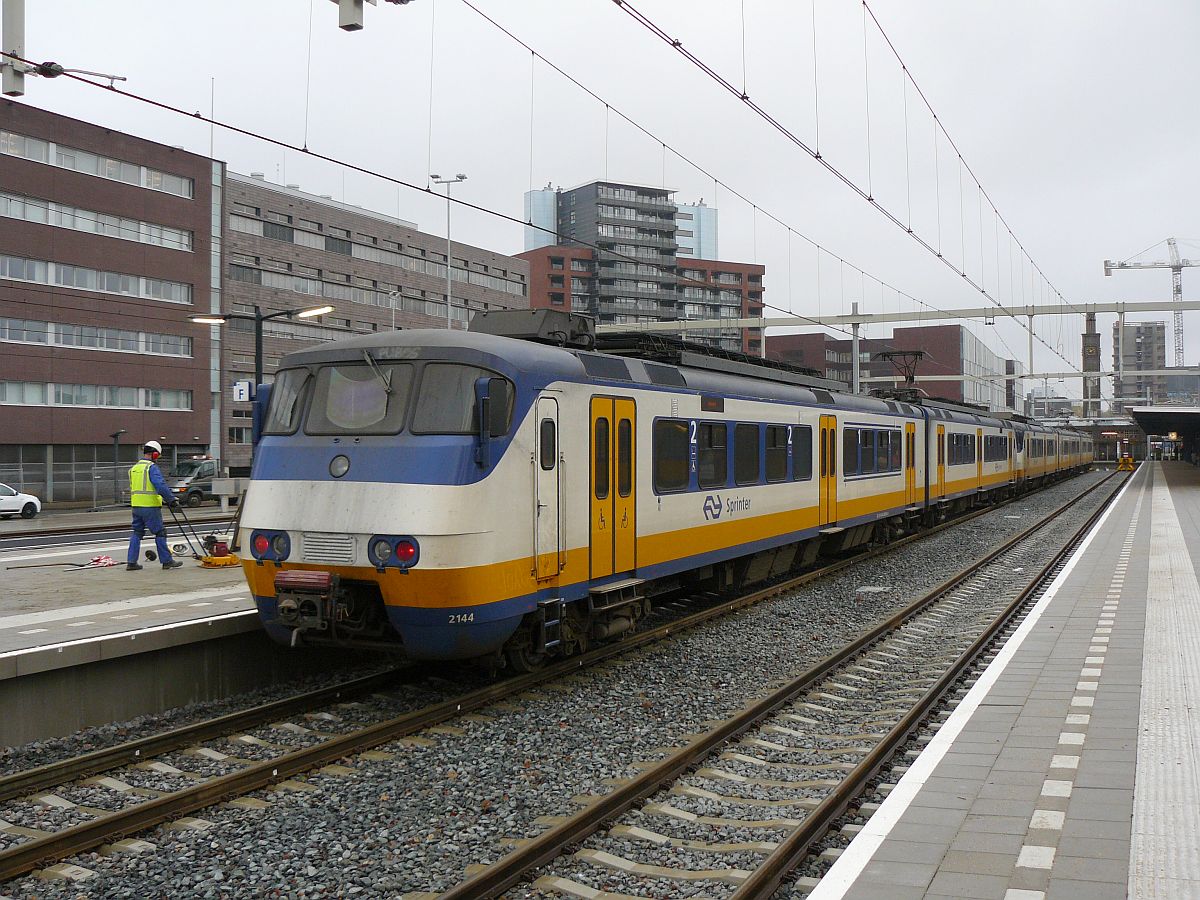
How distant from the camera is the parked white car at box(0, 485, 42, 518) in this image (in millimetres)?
32531

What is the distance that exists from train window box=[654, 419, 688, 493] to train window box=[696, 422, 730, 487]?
436 millimetres

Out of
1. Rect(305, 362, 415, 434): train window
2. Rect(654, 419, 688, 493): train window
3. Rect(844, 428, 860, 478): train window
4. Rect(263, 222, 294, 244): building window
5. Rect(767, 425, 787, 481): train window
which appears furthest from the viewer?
Rect(263, 222, 294, 244): building window

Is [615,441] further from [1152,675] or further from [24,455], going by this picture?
[24,455]

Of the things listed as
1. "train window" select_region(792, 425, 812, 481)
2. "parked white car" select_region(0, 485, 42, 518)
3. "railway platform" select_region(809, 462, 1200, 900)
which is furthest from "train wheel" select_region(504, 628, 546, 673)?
"parked white car" select_region(0, 485, 42, 518)

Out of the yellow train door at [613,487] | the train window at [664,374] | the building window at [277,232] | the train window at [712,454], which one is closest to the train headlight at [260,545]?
the yellow train door at [613,487]

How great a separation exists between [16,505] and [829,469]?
27822 millimetres

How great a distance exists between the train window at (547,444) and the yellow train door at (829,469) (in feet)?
28.1

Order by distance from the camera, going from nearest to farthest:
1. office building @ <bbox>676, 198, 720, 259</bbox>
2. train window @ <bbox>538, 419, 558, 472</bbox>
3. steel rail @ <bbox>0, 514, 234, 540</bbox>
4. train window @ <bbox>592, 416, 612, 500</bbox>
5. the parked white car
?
train window @ <bbox>538, 419, 558, 472</bbox>
train window @ <bbox>592, 416, 612, 500</bbox>
steel rail @ <bbox>0, 514, 234, 540</bbox>
the parked white car
office building @ <bbox>676, 198, 720, 259</bbox>

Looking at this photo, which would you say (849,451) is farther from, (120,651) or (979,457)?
(979,457)

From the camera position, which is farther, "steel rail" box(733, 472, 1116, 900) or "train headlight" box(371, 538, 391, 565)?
"train headlight" box(371, 538, 391, 565)

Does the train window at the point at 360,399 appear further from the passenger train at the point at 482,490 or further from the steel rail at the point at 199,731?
the steel rail at the point at 199,731

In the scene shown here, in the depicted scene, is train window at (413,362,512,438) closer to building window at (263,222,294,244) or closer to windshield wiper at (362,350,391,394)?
windshield wiper at (362,350,391,394)

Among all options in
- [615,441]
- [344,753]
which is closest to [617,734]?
[344,753]

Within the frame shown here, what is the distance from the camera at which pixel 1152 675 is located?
9023 mm
